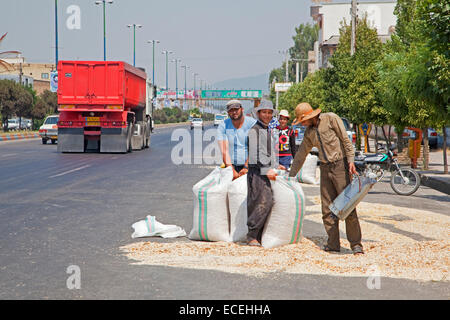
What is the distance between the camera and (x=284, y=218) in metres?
8.02

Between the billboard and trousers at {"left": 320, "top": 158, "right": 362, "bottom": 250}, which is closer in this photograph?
trousers at {"left": 320, "top": 158, "right": 362, "bottom": 250}

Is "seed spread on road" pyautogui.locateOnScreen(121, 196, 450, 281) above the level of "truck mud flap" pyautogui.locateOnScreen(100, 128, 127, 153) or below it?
below

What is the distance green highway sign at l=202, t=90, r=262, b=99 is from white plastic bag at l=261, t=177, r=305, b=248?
136944 millimetres

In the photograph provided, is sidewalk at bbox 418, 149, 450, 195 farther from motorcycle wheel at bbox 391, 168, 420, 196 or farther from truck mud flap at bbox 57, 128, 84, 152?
truck mud flap at bbox 57, 128, 84, 152

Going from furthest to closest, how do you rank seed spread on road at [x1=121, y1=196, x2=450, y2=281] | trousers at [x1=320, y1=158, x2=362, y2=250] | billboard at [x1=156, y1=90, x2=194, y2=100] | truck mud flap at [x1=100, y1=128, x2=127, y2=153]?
billboard at [x1=156, y1=90, x2=194, y2=100]
truck mud flap at [x1=100, y1=128, x2=127, y2=153]
trousers at [x1=320, y1=158, x2=362, y2=250]
seed spread on road at [x1=121, y1=196, x2=450, y2=281]

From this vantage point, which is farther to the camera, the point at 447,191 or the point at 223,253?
the point at 447,191

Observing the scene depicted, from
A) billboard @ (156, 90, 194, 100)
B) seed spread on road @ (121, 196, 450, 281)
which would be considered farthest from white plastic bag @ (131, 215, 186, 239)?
billboard @ (156, 90, 194, 100)

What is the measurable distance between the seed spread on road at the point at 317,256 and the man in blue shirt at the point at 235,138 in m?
1.18

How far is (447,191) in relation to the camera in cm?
1634

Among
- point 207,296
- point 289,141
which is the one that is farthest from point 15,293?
point 289,141

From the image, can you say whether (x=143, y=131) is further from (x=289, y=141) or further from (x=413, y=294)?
(x=413, y=294)

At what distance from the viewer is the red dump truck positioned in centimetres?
2722
